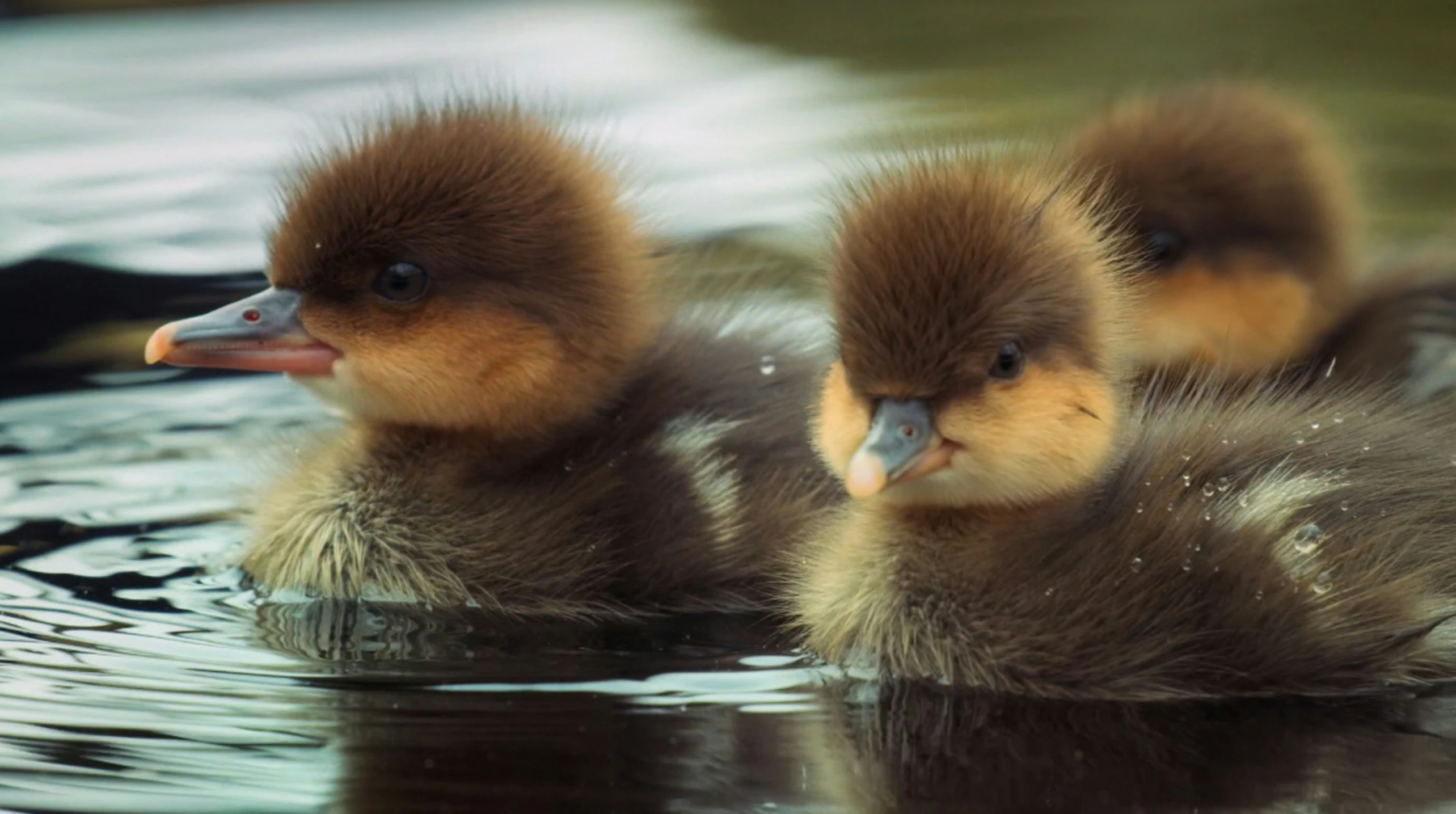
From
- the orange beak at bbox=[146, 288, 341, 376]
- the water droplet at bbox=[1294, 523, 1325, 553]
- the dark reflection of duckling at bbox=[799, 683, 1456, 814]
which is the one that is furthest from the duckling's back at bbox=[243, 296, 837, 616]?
the water droplet at bbox=[1294, 523, 1325, 553]

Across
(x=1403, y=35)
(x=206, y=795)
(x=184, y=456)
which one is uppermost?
(x=1403, y=35)

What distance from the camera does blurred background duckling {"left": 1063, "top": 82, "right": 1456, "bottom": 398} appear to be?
4699 millimetres

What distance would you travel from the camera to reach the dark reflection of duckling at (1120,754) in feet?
9.80

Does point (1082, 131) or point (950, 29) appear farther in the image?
point (950, 29)

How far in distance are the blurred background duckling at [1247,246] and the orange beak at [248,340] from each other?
148 cm

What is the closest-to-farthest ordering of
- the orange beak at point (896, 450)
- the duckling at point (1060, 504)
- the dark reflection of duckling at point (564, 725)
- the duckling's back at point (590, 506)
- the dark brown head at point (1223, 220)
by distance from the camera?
the dark reflection of duckling at point (564, 725) → the orange beak at point (896, 450) → the duckling at point (1060, 504) → the duckling's back at point (590, 506) → the dark brown head at point (1223, 220)

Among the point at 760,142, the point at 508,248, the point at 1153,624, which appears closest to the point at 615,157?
the point at 508,248

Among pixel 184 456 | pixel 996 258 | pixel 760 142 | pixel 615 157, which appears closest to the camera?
pixel 996 258

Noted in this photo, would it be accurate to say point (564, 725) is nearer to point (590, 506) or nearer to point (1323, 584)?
point (590, 506)

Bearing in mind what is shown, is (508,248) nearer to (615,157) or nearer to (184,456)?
(615,157)

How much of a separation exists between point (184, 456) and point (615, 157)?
1.08m

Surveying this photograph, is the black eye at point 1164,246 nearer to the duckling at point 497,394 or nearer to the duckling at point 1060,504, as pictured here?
the duckling at point 497,394

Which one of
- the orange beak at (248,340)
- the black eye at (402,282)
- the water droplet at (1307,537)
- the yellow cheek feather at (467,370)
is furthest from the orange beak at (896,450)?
the orange beak at (248,340)

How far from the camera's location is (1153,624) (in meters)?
3.38
